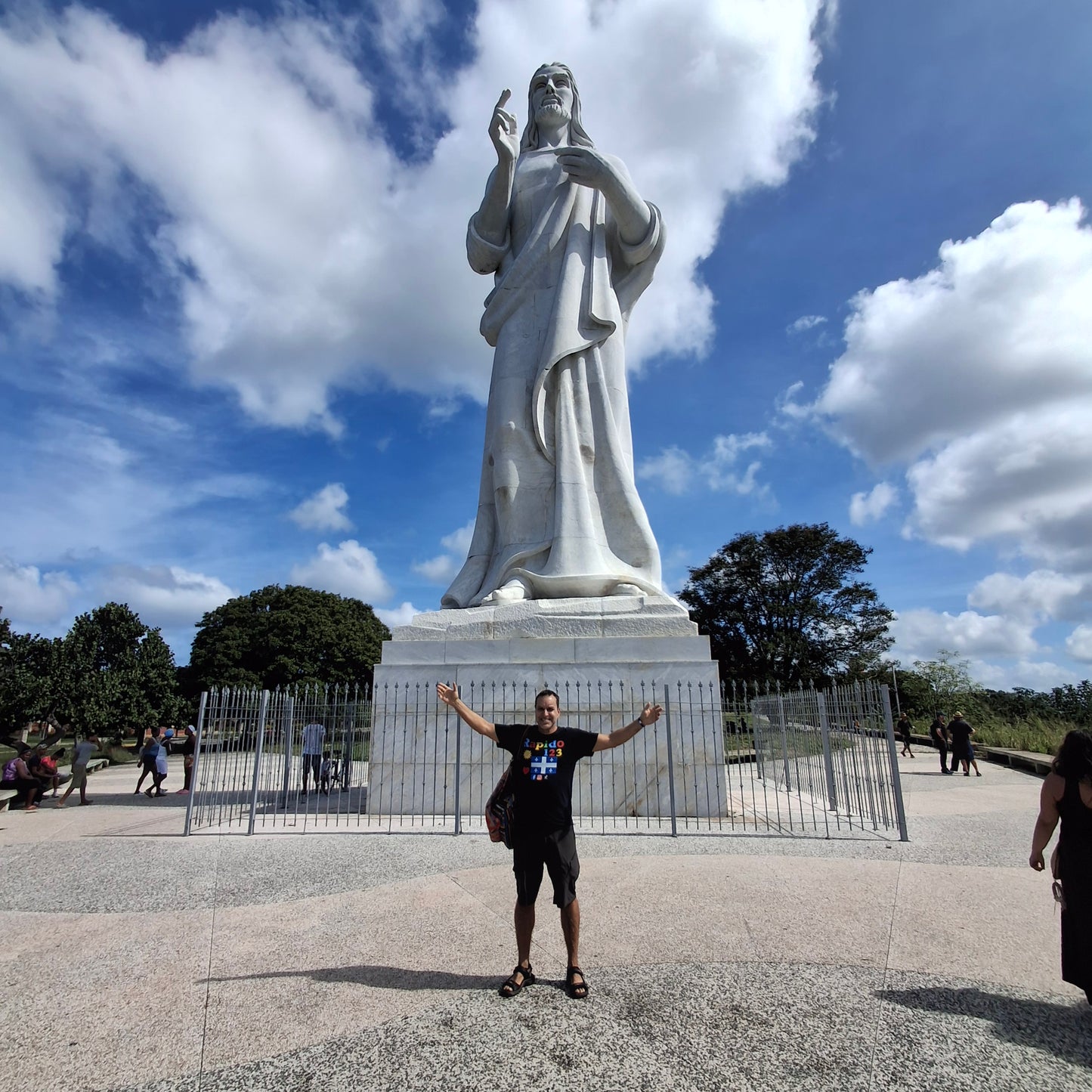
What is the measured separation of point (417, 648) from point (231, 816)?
339 cm

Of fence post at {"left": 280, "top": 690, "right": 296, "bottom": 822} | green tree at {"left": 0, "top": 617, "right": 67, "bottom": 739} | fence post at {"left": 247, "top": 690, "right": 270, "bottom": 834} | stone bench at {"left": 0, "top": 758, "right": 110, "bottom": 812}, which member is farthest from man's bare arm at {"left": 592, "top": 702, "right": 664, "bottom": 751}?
green tree at {"left": 0, "top": 617, "right": 67, "bottom": 739}

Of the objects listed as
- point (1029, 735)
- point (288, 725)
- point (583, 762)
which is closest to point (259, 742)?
point (288, 725)

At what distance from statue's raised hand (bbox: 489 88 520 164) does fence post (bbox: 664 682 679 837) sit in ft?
28.6

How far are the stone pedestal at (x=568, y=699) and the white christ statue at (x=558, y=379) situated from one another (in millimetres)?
734

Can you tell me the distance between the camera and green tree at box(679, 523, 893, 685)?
39.6 metres

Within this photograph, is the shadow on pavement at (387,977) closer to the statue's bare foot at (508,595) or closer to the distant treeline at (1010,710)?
the statue's bare foot at (508,595)

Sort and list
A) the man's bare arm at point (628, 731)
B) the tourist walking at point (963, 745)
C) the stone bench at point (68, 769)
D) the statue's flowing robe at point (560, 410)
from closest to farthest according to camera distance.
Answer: the man's bare arm at point (628, 731) < the statue's flowing robe at point (560, 410) < the tourist walking at point (963, 745) < the stone bench at point (68, 769)

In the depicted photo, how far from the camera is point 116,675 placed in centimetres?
2991

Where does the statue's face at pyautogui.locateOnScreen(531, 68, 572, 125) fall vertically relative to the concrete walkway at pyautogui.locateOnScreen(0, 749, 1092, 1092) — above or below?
above

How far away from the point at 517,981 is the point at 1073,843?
2.83m

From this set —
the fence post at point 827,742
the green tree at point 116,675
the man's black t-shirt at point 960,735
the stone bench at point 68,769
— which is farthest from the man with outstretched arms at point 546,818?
the green tree at point 116,675

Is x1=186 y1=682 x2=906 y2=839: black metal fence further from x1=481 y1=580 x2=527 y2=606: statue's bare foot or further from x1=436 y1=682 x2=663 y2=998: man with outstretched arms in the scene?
x1=436 y1=682 x2=663 y2=998: man with outstretched arms

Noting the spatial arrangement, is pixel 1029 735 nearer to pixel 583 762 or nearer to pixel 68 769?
pixel 583 762

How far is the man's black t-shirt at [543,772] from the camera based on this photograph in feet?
12.5
